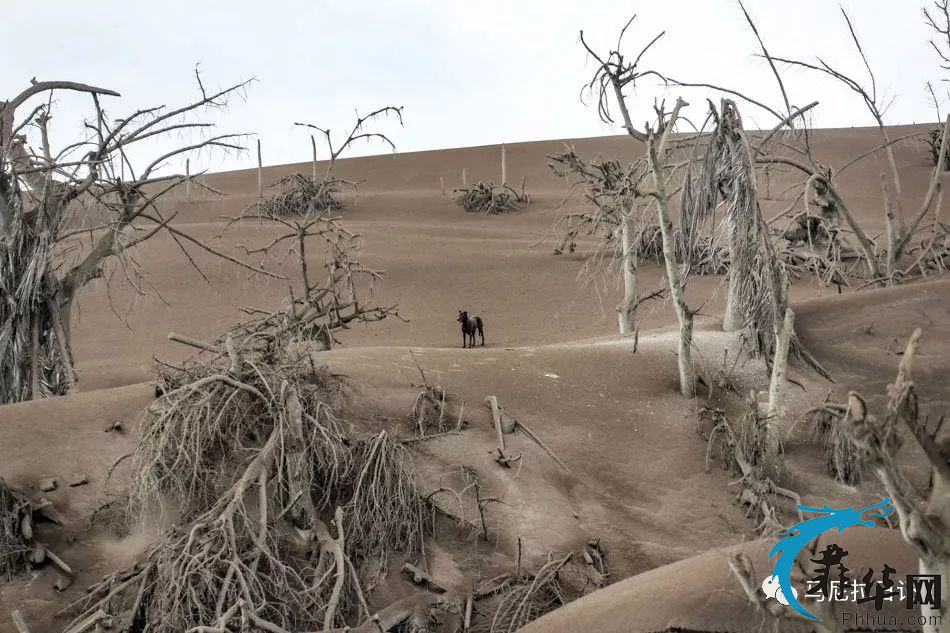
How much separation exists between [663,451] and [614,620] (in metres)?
5.82

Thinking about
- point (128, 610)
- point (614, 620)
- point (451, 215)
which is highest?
point (451, 215)

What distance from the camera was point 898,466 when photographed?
4.11 meters

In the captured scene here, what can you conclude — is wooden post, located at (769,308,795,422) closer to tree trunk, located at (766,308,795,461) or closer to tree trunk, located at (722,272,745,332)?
tree trunk, located at (766,308,795,461)

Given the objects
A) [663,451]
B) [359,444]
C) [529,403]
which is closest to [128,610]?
[359,444]

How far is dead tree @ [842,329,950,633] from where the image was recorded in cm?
397

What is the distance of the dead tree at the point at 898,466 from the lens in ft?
13.0

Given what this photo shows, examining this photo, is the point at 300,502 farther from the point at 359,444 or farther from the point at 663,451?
the point at 663,451

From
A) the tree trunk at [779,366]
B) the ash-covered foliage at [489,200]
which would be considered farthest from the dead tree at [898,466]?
the ash-covered foliage at [489,200]

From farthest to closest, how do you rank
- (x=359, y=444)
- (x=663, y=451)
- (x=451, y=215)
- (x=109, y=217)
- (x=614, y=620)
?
(x=451, y=215) < (x=109, y=217) < (x=663, y=451) < (x=359, y=444) < (x=614, y=620)

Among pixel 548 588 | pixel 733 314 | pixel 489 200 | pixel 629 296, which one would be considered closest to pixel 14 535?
pixel 548 588

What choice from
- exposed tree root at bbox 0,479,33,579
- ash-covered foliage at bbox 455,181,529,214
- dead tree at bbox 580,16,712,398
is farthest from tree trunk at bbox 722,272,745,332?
ash-covered foliage at bbox 455,181,529,214

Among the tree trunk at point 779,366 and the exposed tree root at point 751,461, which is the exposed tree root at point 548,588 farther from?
the tree trunk at point 779,366

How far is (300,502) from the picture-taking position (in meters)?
9.03

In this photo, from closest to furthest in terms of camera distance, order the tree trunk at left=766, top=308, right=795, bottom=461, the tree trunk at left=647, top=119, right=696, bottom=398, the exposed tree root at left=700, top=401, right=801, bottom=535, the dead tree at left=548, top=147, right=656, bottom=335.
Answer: the exposed tree root at left=700, top=401, right=801, bottom=535 → the tree trunk at left=766, top=308, right=795, bottom=461 → the tree trunk at left=647, top=119, right=696, bottom=398 → the dead tree at left=548, top=147, right=656, bottom=335
